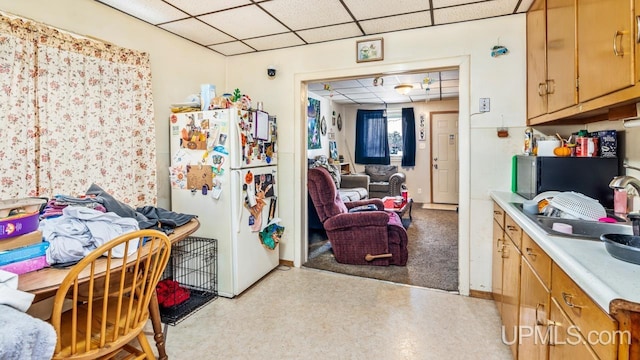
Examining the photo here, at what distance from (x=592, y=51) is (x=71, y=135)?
2934 millimetres

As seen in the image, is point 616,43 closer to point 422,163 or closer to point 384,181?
point 384,181

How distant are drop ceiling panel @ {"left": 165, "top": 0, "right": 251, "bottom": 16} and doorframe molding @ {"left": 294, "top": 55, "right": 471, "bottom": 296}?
107cm

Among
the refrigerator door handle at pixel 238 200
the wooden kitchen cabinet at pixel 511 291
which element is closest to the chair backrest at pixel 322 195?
the refrigerator door handle at pixel 238 200

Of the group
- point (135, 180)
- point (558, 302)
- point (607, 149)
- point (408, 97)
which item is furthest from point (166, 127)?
point (408, 97)

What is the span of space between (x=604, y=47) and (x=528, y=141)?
1360mm

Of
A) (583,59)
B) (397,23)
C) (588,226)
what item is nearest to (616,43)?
(583,59)

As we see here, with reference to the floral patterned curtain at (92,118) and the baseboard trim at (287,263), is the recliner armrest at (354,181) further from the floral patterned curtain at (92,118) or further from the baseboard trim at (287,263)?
the floral patterned curtain at (92,118)

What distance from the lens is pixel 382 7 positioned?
2.49 metres

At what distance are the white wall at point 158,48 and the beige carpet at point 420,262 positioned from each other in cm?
182

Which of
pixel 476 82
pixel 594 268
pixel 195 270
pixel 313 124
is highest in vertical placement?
pixel 313 124

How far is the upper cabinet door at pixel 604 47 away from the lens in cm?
114

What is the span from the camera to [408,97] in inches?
259

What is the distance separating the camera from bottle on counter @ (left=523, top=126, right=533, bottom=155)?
253 cm

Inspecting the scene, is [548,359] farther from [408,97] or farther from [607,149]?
[408,97]
